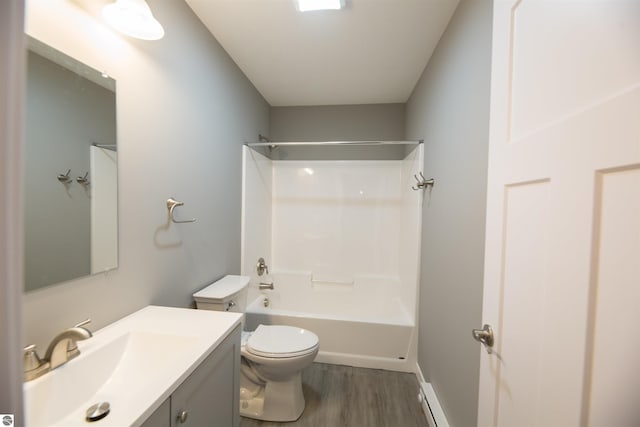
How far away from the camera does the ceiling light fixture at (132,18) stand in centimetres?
91

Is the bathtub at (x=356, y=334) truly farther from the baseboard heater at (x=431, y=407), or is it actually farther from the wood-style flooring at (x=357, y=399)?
the baseboard heater at (x=431, y=407)

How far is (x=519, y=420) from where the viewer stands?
2.22ft

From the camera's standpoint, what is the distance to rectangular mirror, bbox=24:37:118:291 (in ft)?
2.49

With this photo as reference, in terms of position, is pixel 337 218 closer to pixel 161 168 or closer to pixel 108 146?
pixel 161 168

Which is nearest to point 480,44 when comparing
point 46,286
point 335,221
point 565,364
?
point 565,364

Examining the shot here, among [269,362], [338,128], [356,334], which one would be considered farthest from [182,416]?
[338,128]

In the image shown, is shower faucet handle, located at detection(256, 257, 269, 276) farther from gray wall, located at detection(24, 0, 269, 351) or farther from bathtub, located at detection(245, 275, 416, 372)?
gray wall, located at detection(24, 0, 269, 351)

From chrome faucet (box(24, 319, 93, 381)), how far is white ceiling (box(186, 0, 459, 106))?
1.73m

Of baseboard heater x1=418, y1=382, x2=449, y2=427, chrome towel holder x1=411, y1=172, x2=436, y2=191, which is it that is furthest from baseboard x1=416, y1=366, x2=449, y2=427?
chrome towel holder x1=411, y1=172, x2=436, y2=191

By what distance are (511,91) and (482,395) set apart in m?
1.03

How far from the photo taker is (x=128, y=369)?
907mm

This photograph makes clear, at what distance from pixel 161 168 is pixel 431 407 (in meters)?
2.08

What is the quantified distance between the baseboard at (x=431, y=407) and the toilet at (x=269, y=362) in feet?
2.52

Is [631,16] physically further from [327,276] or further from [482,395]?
[327,276]
